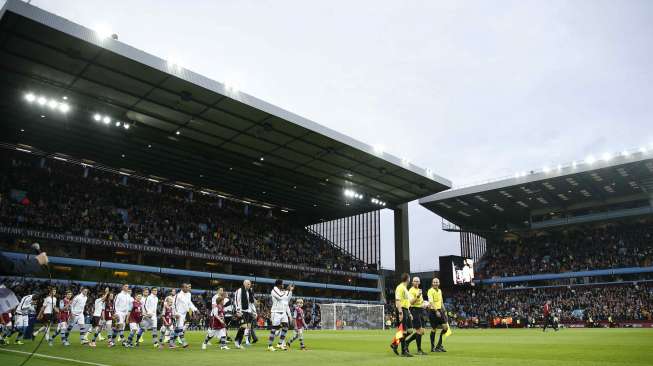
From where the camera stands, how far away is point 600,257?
174 ft

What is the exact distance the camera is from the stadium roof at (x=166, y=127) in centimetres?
2503

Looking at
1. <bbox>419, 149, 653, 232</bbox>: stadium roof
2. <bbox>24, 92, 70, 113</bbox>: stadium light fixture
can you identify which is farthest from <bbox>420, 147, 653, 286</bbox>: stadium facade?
<bbox>24, 92, 70, 113</bbox>: stadium light fixture

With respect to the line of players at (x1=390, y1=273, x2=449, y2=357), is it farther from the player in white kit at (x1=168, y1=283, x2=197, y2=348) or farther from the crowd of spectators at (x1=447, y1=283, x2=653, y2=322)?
the crowd of spectators at (x1=447, y1=283, x2=653, y2=322)

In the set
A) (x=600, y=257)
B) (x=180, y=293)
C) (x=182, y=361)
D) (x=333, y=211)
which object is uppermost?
(x=333, y=211)

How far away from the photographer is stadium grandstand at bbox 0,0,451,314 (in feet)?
89.6

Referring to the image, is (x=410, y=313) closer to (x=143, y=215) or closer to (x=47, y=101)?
(x=47, y=101)

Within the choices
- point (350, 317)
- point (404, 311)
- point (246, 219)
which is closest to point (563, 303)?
point (350, 317)

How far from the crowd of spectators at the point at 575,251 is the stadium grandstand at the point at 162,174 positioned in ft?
52.0

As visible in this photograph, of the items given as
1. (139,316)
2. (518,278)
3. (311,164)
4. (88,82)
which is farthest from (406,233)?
(139,316)

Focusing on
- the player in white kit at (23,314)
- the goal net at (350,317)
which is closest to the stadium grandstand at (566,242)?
the goal net at (350,317)

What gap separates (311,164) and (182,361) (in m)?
32.9

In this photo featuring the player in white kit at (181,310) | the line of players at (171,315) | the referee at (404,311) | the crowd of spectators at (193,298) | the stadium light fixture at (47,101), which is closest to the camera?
the referee at (404,311)

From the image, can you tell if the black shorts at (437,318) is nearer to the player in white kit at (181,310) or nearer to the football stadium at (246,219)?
the football stadium at (246,219)

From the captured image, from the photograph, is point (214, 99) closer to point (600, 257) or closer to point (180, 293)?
point (180, 293)
